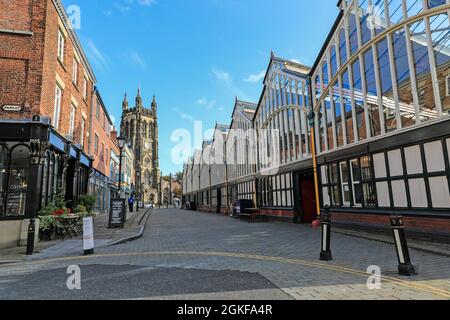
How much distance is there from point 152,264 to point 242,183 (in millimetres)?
19670

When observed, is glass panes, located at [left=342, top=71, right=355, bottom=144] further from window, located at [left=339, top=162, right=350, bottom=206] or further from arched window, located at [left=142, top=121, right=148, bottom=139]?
arched window, located at [left=142, top=121, right=148, bottom=139]

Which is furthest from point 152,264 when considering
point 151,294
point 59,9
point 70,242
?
point 59,9

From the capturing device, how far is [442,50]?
332 inches

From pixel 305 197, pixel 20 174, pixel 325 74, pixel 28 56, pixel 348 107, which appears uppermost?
pixel 325 74

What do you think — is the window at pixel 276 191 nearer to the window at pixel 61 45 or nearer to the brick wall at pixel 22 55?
the brick wall at pixel 22 55

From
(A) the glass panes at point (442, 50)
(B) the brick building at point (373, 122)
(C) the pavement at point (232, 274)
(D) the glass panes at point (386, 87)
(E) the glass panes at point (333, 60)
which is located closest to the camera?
(C) the pavement at point (232, 274)

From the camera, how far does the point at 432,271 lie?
559 centimetres

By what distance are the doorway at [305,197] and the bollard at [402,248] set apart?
10.9 meters

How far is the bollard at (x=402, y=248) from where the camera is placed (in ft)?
17.5

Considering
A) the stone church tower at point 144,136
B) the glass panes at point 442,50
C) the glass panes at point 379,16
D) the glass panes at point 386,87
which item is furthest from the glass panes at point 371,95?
the stone church tower at point 144,136

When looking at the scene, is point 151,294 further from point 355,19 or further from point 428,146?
point 355,19

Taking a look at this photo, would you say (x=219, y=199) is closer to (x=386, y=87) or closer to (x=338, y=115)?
(x=338, y=115)

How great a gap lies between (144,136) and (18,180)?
256 ft

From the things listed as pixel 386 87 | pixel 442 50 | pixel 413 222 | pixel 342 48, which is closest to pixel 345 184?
pixel 413 222
